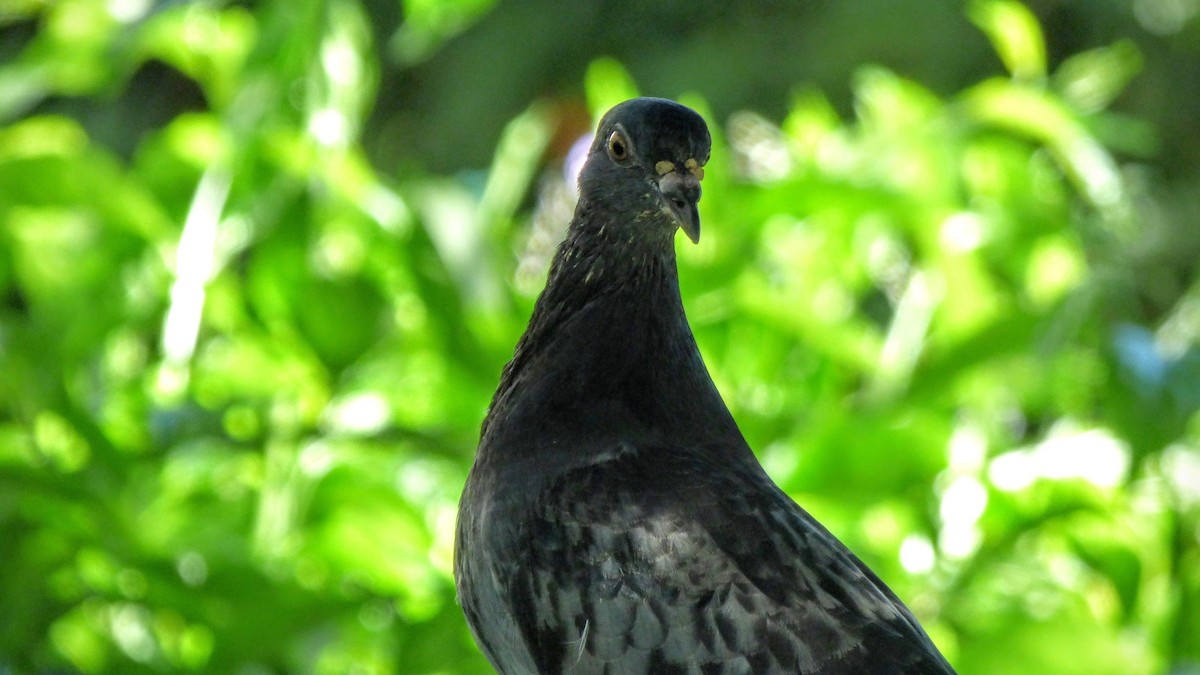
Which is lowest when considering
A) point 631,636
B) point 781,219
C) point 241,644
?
point 631,636

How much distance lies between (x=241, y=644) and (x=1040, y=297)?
1.28 m

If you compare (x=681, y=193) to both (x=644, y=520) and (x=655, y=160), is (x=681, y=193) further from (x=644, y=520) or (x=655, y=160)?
(x=644, y=520)

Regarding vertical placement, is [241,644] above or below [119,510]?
below

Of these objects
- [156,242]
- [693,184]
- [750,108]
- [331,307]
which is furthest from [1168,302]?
[693,184]

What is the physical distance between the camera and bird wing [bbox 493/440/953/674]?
693 millimetres

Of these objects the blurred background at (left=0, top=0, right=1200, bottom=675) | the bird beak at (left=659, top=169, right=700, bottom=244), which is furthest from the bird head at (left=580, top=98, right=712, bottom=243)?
the blurred background at (left=0, top=0, right=1200, bottom=675)

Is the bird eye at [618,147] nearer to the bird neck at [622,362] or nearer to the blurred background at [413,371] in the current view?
the bird neck at [622,362]

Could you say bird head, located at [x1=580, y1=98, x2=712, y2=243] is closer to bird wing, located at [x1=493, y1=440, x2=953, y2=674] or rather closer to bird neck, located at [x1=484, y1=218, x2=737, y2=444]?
bird neck, located at [x1=484, y1=218, x2=737, y2=444]

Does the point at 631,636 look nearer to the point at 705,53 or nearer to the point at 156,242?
the point at 156,242

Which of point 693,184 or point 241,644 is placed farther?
point 241,644

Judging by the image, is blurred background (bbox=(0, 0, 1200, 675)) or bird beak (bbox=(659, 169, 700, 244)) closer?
bird beak (bbox=(659, 169, 700, 244))

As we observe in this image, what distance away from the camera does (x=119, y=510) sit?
1.62 meters

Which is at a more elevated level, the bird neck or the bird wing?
the bird neck

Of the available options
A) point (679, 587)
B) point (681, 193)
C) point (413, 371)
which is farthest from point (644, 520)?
point (413, 371)
